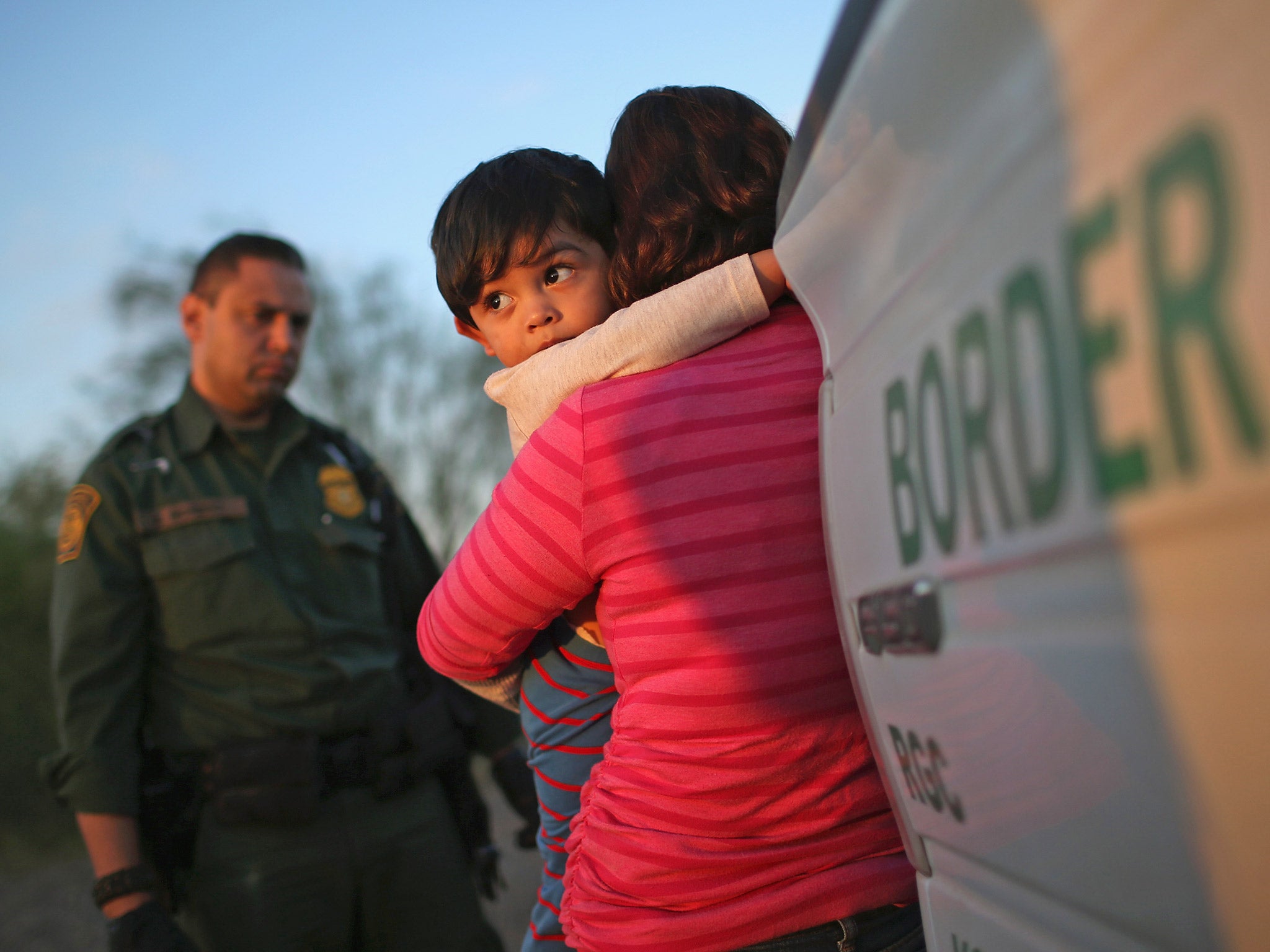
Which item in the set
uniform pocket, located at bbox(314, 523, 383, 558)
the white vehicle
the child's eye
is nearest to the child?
the child's eye

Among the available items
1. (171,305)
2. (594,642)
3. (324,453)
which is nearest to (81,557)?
(324,453)

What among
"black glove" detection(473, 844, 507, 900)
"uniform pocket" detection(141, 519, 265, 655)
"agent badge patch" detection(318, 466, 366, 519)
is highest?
"agent badge patch" detection(318, 466, 366, 519)

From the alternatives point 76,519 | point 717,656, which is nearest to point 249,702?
point 76,519

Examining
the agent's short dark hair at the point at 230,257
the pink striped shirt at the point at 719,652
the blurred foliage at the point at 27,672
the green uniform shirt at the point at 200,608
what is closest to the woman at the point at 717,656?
the pink striped shirt at the point at 719,652

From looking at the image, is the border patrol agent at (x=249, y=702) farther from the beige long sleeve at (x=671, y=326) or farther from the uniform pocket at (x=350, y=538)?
the beige long sleeve at (x=671, y=326)

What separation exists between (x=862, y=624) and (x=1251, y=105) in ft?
2.13

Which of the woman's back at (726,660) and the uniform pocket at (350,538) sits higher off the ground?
the uniform pocket at (350,538)

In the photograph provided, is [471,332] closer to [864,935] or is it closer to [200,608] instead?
[864,935]

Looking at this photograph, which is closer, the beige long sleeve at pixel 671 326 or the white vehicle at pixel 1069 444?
the white vehicle at pixel 1069 444

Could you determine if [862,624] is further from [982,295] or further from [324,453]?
[324,453]

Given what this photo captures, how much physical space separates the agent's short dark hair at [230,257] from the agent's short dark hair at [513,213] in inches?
77.9

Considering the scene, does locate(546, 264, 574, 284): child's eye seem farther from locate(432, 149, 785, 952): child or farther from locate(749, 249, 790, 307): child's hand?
locate(749, 249, 790, 307): child's hand

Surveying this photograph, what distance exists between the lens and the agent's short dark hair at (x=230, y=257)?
132 inches

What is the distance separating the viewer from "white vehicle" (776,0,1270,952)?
1.57ft
